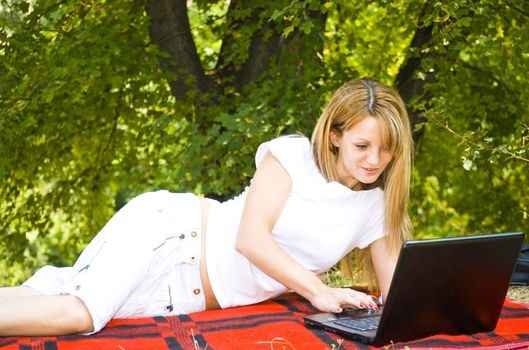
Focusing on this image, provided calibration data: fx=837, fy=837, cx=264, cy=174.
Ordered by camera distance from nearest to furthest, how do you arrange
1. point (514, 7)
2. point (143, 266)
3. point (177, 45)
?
point (143, 266), point (514, 7), point (177, 45)

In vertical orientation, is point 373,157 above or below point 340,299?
above

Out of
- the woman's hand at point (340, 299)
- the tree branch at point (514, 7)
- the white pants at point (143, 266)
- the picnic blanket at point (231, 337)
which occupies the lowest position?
the picnic blanket at point (231, 337)

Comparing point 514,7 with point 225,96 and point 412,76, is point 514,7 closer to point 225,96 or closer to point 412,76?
point 412,76

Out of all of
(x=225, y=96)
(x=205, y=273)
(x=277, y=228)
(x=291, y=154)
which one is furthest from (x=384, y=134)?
(x=225, y=96)

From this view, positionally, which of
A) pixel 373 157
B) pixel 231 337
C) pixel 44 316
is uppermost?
pixel 373 157

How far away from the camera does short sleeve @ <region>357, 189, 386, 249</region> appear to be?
3205 millimetres

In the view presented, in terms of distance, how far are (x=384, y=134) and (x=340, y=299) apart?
0.61 metres

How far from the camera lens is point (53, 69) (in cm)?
495

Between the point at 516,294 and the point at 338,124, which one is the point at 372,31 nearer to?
the point at 516,294

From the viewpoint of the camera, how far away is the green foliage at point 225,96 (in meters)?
4.87

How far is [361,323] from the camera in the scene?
277 centimetres

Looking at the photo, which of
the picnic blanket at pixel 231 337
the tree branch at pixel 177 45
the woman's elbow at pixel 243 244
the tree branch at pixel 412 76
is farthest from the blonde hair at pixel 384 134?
the tree branch at pixel 177 45

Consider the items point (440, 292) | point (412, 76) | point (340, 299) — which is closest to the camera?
point (440, 292)

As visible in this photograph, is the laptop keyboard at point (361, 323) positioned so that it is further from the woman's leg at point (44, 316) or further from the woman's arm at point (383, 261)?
the woman's leg at point (44, 316)
